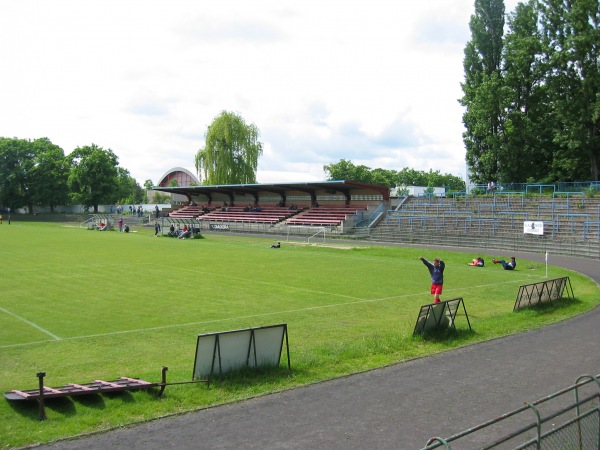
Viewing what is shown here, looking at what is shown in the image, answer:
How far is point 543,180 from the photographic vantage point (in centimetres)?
5541

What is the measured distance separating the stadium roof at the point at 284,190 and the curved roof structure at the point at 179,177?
33.5m

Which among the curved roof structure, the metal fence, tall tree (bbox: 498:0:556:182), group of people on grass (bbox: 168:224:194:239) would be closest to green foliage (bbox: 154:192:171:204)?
the curved roof structure

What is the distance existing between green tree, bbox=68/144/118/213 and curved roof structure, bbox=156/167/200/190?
2214 centimetres

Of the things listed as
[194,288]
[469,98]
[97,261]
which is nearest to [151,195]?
[469,98]

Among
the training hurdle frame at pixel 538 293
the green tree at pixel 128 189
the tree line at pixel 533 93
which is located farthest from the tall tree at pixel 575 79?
the green tree at pixel 128 189

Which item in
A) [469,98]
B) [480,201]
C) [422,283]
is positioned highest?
[469,98]

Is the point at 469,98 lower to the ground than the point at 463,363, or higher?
higher

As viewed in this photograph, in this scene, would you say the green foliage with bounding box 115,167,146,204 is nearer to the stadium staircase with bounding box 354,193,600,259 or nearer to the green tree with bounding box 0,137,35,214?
the green tree with bounding box 0,137,35,214

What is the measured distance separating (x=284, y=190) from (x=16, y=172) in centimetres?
6024

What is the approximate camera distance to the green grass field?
10.3m

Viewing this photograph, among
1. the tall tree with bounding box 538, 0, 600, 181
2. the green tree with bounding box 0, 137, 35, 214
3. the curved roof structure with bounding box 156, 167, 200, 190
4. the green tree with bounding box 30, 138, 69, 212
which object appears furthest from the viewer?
the curved roof structure with bounding box 156, 167, 200, 190

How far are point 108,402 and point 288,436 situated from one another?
345 cm

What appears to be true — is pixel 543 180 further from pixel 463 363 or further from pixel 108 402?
pixel 108 402

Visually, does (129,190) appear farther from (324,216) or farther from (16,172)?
(324,216)
